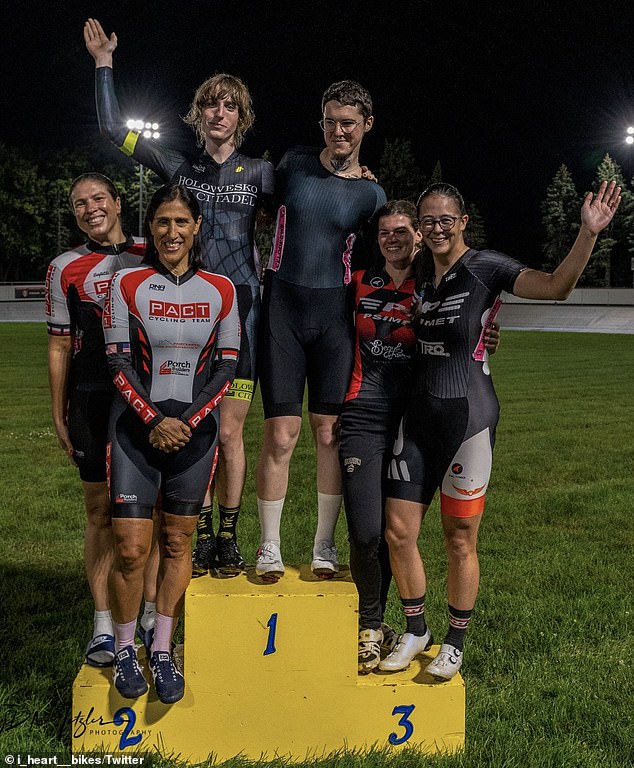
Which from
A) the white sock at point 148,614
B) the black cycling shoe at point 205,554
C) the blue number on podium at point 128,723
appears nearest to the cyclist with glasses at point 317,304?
the black cycling shoe at point 205,554

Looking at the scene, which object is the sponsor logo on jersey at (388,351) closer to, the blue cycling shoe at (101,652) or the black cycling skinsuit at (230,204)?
the black cycling skinsuit at (230,204)

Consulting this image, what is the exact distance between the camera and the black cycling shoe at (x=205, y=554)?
15.9 feet

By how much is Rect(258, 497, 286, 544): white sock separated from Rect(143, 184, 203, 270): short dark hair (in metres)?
1.52

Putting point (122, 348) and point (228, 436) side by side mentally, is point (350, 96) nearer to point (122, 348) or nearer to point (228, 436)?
point (122, 348)

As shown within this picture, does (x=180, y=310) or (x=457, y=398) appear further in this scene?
(x=457, y=398)

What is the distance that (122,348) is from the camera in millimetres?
4133

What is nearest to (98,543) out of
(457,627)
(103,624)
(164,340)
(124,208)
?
(103,624)

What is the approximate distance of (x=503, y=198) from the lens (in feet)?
286

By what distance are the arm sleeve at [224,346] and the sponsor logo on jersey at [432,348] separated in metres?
1.03

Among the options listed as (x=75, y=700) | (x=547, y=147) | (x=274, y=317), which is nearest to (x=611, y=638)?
(x=274, y=317)

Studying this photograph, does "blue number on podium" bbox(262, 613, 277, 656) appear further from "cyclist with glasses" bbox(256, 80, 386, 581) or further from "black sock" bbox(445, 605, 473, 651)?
"black sock" bbox(445, 605, 473, 651)

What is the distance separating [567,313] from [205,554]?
43673 mm

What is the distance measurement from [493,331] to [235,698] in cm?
243

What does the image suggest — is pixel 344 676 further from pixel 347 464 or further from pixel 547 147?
pixel 547 147
